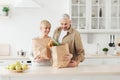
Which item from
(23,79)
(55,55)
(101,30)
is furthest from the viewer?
(101,30)

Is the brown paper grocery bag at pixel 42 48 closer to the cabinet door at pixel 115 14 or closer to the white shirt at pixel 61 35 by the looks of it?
the white shirt at pixel 61 35

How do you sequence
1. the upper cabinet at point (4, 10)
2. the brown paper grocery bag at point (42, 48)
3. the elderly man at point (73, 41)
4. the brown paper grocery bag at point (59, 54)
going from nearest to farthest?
the brown paper grocery bag at point (59, 54), the brown paper grocery bag at point (42, 48), the elderly man at point (73, 41), the upper cabinet at point (4, 10)

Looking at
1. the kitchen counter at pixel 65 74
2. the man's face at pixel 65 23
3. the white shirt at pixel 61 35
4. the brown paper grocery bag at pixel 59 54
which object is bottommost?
the kitchen counter at pixel 65 74

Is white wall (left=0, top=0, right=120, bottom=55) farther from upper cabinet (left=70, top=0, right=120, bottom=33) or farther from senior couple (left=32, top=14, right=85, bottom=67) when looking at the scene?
senior couple (left=32, top=14, right=85, bottom=67)

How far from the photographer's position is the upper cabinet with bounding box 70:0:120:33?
5.29 metres

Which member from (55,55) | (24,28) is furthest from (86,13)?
(55,55)

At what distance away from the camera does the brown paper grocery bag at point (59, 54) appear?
288 cm

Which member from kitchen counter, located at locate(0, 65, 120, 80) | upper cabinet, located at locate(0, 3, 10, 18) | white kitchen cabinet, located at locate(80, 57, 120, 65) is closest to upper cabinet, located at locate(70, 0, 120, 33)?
white kitchen cabinet, located at locate(80, 57, 120, 65)

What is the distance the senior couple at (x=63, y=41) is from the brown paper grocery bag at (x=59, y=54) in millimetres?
98

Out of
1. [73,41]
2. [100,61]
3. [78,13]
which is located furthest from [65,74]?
[78,13]

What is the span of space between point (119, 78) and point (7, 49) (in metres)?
3.08

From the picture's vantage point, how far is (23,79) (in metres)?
2.70

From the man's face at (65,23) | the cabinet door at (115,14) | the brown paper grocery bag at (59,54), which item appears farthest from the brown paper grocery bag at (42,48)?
the cabinet door at (115,14)

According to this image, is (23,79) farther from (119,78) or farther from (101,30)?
(101,30)
